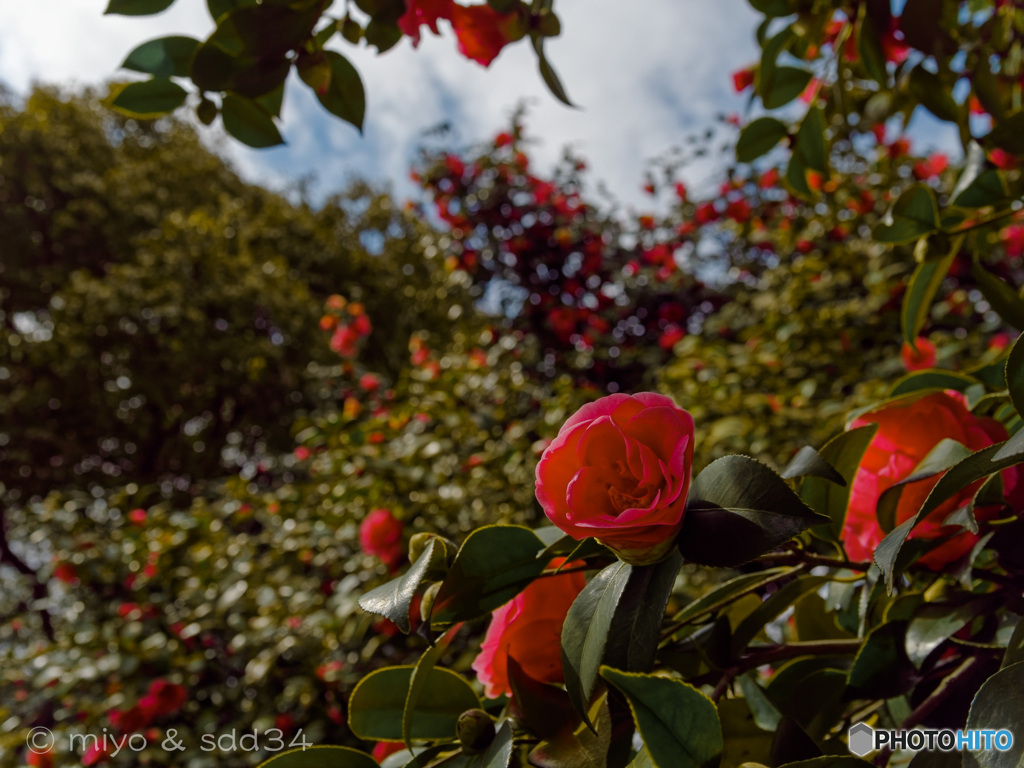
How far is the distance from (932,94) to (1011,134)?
16 centimetres

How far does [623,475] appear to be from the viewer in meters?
0.30

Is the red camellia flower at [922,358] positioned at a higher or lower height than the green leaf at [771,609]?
higher

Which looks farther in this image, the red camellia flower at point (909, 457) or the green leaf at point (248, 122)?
the green leaf at point (248, 122)

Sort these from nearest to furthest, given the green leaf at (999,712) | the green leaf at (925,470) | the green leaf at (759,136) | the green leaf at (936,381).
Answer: the green leaf at (999,712) → the green leaf at (925,470) → the green leaf at (936,381) → the green leaf at (759,136)

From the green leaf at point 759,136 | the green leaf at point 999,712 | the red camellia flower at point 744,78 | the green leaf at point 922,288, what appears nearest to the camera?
the green leaf at point 999,712

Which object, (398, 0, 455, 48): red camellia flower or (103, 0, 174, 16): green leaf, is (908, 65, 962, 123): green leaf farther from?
(103, 0, 174, 16): green leaf

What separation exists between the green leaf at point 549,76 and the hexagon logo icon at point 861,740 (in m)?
0.51

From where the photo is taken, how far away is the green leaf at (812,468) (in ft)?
0.99

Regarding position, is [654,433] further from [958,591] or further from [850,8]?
[850,8]

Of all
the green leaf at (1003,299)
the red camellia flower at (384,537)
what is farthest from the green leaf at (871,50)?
the red camellia flower at (384,537)

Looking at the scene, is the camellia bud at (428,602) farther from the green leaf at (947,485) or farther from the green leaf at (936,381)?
the green leaf at (936,381)

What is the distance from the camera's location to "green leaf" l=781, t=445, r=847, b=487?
0.99ft

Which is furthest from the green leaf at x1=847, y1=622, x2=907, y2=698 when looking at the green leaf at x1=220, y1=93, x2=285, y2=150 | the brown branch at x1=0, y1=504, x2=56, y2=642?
the brown branch at x1=0, y1=504, x2=56, y2=642

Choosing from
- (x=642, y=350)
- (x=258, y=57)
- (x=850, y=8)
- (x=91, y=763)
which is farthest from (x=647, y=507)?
(x=642, y=350)
